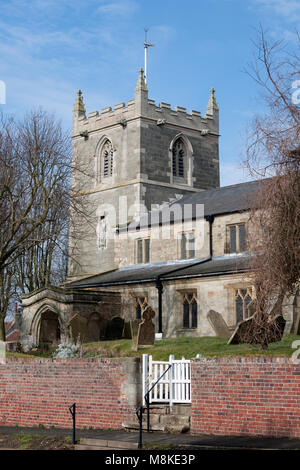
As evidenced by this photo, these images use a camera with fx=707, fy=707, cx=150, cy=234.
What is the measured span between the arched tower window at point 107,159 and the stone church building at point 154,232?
75 mm

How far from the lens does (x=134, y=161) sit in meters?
50.2

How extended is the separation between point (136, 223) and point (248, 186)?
779 centimetres

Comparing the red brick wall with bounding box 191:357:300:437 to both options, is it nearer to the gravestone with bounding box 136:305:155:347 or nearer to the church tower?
the gravestone with bounding box 136:305:155:347

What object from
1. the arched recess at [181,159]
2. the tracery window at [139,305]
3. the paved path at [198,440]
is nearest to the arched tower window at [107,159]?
the arched recess at [181,159]

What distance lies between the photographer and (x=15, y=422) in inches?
808

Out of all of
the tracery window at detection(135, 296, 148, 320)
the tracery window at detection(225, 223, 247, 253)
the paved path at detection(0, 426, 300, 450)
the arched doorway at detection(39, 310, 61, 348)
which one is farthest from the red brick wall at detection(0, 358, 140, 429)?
the tracery window at detection(225, 223, 247, 253)

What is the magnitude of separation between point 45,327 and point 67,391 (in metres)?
17.6

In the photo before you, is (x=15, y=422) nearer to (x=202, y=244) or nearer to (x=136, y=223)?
(x=202, y=244)

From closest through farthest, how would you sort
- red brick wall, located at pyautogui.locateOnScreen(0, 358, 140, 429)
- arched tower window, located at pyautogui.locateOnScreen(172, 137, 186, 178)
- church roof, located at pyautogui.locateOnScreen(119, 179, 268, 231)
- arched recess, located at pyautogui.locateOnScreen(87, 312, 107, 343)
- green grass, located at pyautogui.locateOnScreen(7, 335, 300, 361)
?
red brick wall, located at pyautogui.locateOnScreen(0, 358, 140, 429) < green grass, located at pyautogui.locateOnScreen(7, 335, 300, 361) < arched recess, located at pyautogui.locateOnScreen(87, 312, 107, 343) < church roof, located at pyautogui.locateOnScreen(119, 179, 268, 231) < arched tower window, located at pyautogui.locateOnScreen(172, 137, 186, 178)

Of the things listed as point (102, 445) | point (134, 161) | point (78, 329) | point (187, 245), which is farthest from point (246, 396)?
point (134, 161)

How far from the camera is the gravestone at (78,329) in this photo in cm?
3266

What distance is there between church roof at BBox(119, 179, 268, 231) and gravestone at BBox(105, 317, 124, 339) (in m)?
6.92

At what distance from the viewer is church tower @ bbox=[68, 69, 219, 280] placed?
5000cm
